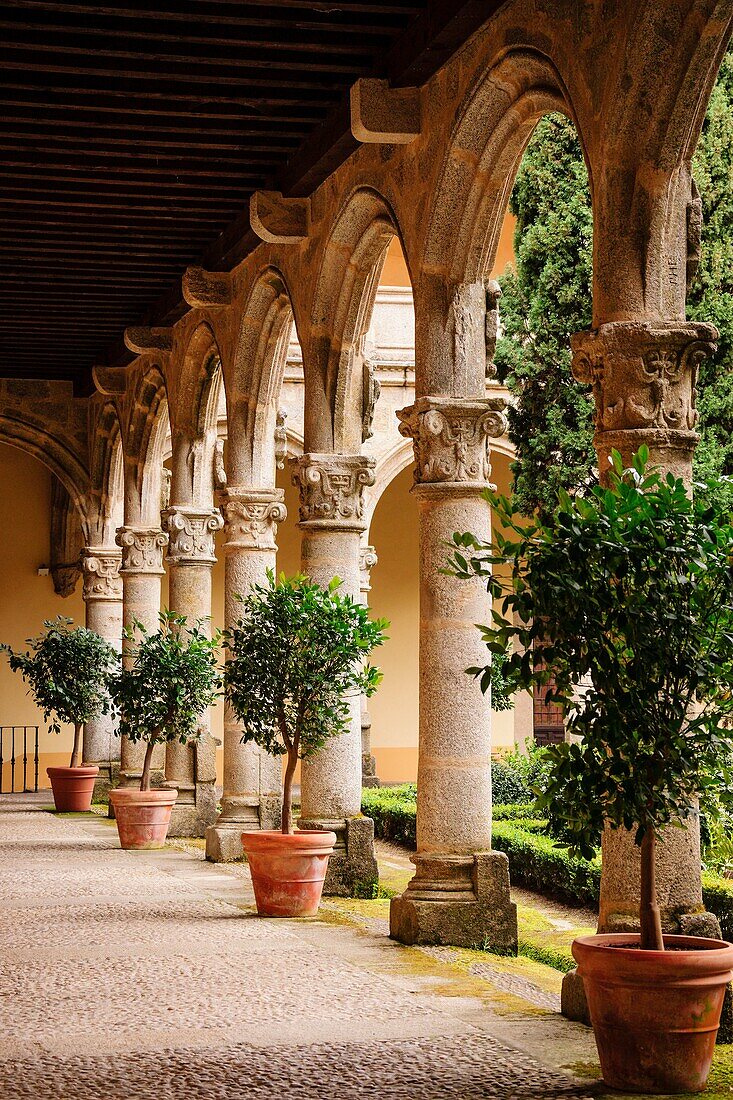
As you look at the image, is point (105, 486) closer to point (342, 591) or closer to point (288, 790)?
point (342, 591)

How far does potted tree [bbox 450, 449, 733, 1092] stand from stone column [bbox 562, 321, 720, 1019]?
2.05 feet

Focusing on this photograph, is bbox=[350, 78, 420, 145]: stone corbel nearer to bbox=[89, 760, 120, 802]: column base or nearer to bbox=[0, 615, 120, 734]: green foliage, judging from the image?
bbox=[0, 615, 120, 734]: green foliage

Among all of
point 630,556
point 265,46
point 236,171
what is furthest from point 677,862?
point 236,171

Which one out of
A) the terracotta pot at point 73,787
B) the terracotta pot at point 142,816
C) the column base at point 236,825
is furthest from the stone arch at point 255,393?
the terracotta pot at point 73,787

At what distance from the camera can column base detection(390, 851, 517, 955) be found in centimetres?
650

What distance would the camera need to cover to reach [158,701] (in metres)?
10.6

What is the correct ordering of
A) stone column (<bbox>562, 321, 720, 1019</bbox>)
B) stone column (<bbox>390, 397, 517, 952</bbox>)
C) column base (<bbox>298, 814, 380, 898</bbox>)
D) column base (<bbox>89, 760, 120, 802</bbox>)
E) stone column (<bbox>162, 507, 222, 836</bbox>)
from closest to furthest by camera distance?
stone column (<bbox>562, 321, 720, 1019</bbox>) → stone column (<bbox>390, 397, 517, 952</bbox>) → column base (<bbox>298, 814, 380, 898</bbox>) → stone column (<bbox>162, 507, 222, 836</bbox>) → column base (<bbox>89, 760, 120, 802</bbox>)

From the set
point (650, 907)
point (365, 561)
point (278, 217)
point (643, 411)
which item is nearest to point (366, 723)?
point (365, 561)

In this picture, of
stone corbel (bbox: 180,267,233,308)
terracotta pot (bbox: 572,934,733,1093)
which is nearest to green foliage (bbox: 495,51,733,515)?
stone corbel (bbox: 180,267,233,308)

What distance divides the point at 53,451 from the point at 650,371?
12349 mm

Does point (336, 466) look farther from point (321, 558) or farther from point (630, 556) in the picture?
point (630, 556)

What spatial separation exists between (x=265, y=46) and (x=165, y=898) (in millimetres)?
4429

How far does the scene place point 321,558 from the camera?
345 inches

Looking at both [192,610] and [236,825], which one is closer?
[236,825]
